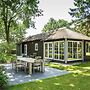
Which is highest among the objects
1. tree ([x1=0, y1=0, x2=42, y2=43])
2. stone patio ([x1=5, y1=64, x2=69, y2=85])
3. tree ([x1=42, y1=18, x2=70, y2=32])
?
tree ([x1=42, y1=18, x2=70, y2=32])

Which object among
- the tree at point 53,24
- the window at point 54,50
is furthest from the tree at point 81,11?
the tree at point 53,24

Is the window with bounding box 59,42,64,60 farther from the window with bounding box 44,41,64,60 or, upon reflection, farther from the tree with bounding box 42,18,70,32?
the tree with bounding box 42,18,70,32

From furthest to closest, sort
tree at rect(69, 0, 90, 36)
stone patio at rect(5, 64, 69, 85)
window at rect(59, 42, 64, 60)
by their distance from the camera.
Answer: tree at rect(69, 0, 90, 36) → window at rect(59, 42, 64, 60) → stone patio at rect(5, 64, 69, 85)

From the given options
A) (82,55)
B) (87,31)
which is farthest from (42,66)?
(87,31)

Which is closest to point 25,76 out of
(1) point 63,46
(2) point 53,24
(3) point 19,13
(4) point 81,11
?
(1) point 63,46

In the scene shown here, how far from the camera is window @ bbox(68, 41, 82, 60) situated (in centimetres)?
1720

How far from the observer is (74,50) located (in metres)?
17.8

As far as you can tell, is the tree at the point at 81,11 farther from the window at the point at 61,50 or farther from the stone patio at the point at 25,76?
the stone patio at the point at 25,76

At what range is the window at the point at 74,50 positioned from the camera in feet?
56.4

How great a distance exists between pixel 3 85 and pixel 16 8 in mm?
19696

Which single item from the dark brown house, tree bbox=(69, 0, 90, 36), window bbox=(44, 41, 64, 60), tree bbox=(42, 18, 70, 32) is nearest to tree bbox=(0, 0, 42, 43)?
the dark brown house

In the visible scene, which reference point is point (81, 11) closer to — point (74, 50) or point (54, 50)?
point (74, 50)

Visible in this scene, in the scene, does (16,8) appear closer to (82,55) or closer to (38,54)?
(38,54)

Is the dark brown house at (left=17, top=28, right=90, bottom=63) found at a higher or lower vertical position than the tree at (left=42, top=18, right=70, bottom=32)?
lower
